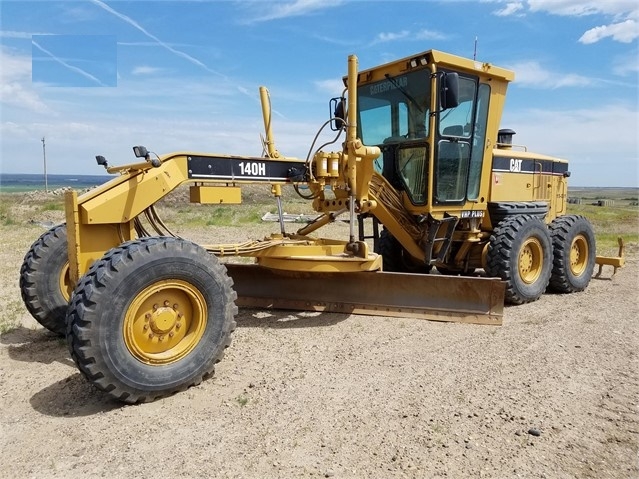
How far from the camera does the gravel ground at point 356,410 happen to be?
111 inches

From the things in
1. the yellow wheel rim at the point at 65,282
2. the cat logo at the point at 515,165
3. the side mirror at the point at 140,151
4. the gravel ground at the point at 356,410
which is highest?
the cat logo at the point at 515,165

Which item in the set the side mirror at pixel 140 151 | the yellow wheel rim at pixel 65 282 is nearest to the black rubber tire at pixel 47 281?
the yellow wheel rim at pixel 65 282

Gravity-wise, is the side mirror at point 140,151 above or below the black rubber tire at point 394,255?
above

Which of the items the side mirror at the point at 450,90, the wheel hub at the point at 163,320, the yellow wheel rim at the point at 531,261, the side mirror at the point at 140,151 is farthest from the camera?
the yellow wheel rim at the point at 531,261

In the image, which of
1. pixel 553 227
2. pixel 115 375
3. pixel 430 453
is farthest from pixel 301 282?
pixel 553 227

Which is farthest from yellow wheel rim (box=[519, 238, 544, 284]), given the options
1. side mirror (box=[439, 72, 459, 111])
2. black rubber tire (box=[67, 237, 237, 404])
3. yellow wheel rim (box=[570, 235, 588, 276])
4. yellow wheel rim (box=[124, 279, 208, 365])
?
yellow wheel rim (box=[124, 279, 208, 365])

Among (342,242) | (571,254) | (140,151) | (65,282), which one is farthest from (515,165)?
(65,282)

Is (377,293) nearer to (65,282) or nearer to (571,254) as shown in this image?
(65,282)

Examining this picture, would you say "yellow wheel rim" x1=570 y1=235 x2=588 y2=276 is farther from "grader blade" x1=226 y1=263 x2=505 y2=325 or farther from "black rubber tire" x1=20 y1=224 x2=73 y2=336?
"black rubber tire" x1=20 y1=224 x2=73 y2=336

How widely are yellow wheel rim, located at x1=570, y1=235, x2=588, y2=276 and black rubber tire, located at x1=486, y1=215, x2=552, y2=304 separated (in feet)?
3.29

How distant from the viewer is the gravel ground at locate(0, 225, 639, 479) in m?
2.81

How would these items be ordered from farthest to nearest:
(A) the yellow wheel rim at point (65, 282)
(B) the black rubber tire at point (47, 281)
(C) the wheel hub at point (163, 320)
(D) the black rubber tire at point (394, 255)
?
(D) the black rubber tire at point (394, 255) → (A) the yellow wheel rim at point (65, 282) → (B) the black rubber tire at point (47, 281) → (C) the wheel hub at point (163, 320)

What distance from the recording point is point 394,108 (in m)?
6.43

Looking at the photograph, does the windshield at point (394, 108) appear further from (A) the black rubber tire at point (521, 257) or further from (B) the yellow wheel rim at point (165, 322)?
(B) the yellow wheel rim at point (165, 322)
